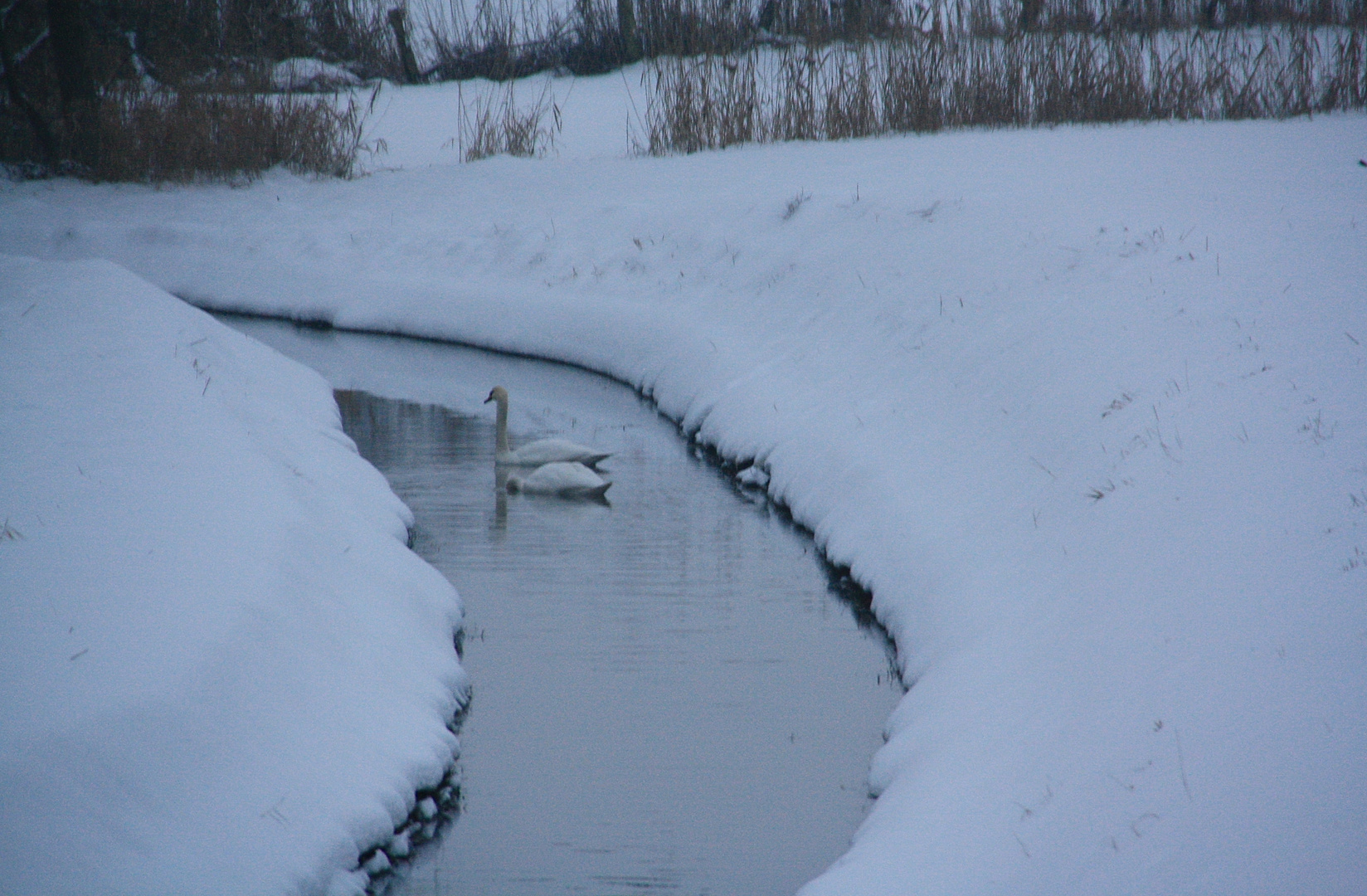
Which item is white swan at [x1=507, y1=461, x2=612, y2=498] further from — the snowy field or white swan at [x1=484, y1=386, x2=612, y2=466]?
the snowy field

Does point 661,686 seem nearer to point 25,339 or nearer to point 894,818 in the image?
point 894,818

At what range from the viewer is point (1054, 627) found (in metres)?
5.40

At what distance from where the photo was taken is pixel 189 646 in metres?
4.83

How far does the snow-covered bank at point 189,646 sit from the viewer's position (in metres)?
4.11

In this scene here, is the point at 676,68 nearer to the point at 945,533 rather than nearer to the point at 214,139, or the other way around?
the point at 214,139

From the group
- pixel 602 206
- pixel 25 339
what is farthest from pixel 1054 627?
pixel 602 206

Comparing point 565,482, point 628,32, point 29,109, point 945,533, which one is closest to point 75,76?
point 29,109

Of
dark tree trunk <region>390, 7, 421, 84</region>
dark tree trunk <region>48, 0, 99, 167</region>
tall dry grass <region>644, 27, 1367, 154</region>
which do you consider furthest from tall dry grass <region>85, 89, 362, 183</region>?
tall dry grass <region>644, 27, 1367, 154</region>

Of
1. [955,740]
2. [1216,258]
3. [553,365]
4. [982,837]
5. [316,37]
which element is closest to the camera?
[982,837]

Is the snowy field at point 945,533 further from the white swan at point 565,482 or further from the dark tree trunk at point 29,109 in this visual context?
the dark tree trunk at point 29,109

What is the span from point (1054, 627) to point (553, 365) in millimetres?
10951

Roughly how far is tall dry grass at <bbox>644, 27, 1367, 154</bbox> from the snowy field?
205cm

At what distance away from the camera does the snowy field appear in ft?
13.0

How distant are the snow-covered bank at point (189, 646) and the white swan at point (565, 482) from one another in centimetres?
185
